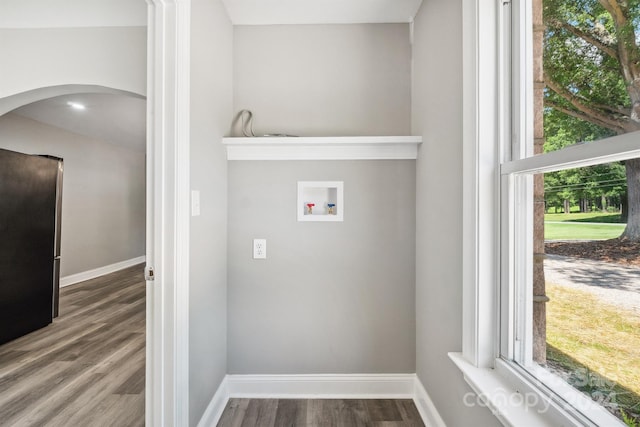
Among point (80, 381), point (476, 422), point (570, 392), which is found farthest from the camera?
point (80, 381)

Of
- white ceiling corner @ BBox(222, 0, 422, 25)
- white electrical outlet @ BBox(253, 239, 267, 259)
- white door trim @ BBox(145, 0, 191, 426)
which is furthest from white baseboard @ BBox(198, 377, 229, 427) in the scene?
white ceiling corner @ BBox(222, 0, 422, 25)

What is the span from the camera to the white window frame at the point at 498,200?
106 cm

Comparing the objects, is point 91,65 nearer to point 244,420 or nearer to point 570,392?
point 244,420

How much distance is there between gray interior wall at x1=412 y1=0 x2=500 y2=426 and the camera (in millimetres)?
1383

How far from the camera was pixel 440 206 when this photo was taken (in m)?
1.59

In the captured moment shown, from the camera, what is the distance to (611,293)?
2.50ft

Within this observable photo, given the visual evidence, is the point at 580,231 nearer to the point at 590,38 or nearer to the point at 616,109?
the point at 616,109

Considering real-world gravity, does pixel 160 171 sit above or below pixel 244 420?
above

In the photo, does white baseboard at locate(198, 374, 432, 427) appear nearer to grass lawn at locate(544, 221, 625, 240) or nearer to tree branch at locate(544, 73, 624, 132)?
grass lawn at locate(544, 221, 625, 240)

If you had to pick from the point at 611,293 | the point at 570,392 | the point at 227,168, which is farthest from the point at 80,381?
the point at 611,293

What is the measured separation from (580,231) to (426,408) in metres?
1.39

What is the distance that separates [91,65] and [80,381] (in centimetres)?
221

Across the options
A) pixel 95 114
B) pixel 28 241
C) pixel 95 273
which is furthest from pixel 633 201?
pixel 95 273

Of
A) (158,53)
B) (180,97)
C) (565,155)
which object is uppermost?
(158,53)
